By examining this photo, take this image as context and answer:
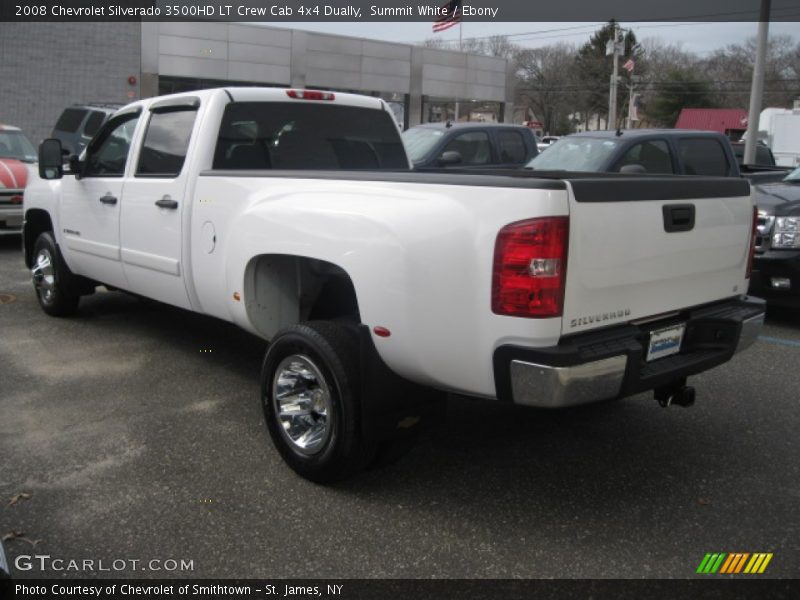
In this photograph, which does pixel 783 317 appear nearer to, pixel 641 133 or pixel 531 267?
pixel 641 133

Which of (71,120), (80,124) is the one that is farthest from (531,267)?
(71,120)

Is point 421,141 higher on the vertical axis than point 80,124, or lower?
lower

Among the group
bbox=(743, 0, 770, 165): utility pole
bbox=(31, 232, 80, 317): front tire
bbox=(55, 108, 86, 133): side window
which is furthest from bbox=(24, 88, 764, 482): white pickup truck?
bbox=(743, 0, 770, 165): utility pole

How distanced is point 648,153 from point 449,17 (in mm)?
22460

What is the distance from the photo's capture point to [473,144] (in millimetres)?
12430

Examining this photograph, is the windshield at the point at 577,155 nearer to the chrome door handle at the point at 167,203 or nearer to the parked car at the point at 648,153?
the parked car at the point at 648,153

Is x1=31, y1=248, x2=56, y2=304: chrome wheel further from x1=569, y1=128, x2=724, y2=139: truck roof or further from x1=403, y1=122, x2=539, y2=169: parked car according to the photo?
x1=569, y1=128, x2=724, y2=139: truck roof

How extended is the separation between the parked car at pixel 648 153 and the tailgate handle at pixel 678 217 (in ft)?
18.0

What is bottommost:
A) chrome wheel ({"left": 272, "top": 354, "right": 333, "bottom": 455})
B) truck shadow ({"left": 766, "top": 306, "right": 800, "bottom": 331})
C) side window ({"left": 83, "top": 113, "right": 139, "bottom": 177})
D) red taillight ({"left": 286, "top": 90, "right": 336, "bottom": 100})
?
truck shadow ({"left": 766, "top": 306, "right": 800, "bottom": 331})

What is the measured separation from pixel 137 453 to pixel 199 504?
73 cm

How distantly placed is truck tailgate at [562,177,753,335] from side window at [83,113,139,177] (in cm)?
376

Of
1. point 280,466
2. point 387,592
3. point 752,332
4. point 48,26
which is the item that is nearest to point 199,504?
point 280,466

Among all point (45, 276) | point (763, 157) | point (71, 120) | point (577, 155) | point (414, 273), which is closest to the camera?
point (414, 273)

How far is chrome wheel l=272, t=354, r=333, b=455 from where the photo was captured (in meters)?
3.69
